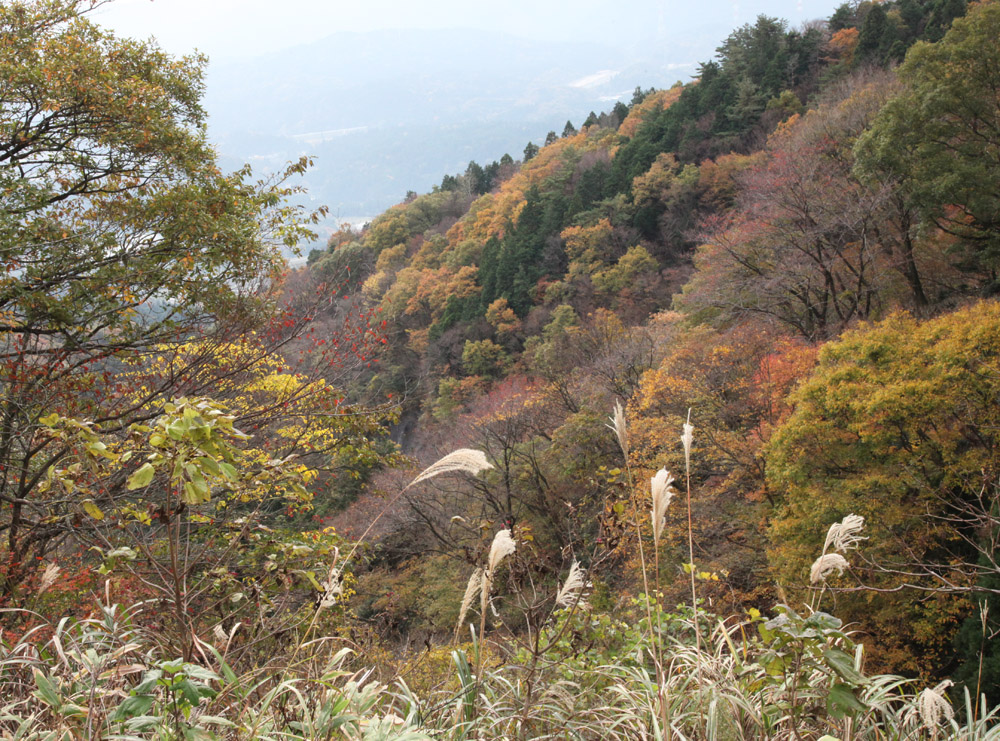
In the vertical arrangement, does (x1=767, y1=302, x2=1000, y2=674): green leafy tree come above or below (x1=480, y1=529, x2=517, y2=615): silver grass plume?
below

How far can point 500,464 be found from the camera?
16.2 m

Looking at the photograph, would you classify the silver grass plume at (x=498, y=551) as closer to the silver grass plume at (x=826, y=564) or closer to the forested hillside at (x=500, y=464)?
the forested hillside at (x=500, y=464)

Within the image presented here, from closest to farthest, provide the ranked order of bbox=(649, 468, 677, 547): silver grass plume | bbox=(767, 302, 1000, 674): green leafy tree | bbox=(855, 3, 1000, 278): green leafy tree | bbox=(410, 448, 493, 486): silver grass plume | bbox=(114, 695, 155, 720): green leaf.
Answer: bbox=(114, 695, 155, 720): green leaf
bbox=(649, 468, 677, 547): silver grass plume
bbox=(410, 448, 493, 486): silver grass plume
bbox=(767, 302, 1000, 674): green leafy tree
bbox=(855, 3, 1000, 278): green leafy tree

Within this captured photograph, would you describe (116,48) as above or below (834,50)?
below

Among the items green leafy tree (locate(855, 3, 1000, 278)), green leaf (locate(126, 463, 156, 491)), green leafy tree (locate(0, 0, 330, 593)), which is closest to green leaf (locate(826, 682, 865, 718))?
green leaf (locate(126, 463, 156, 491))

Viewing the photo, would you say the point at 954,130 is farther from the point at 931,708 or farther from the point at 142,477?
the point at 142,477

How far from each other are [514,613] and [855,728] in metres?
11.2

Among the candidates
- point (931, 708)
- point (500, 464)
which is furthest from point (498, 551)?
point (500, 464)

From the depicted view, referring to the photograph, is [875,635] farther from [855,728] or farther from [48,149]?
[48,149]

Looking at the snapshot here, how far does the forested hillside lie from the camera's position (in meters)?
1.96

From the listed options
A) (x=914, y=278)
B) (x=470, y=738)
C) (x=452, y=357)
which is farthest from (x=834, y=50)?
(x=470, y=738)

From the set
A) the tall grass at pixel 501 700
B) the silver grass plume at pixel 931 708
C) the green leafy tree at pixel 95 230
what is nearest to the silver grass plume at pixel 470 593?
the tall grass at pixel 501 700

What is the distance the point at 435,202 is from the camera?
53.3 metres

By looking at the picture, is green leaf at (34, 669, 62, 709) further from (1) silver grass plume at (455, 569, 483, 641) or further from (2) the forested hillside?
(1) silver grass plume at (455, 569, 483, 641)
